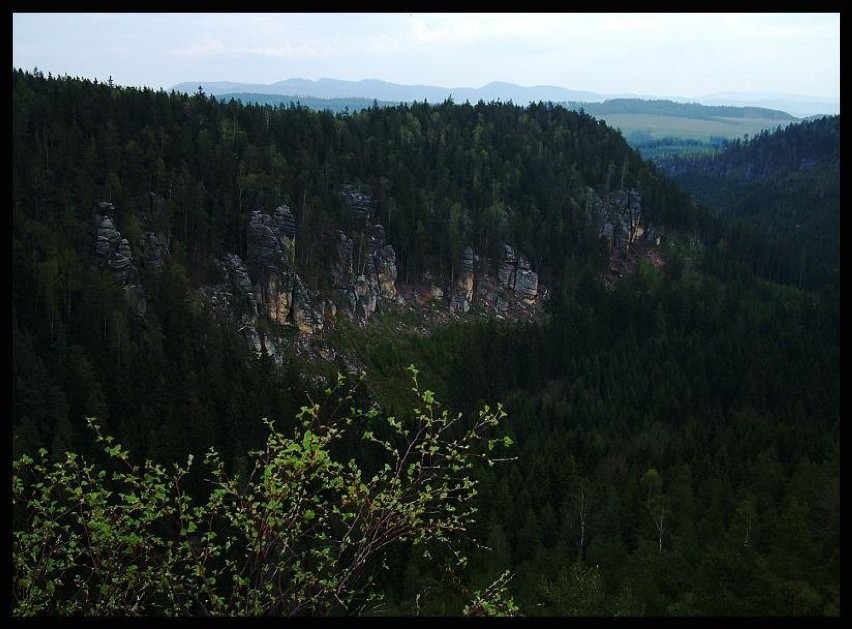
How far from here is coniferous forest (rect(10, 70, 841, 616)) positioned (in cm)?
1254

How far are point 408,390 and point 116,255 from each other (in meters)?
37.7

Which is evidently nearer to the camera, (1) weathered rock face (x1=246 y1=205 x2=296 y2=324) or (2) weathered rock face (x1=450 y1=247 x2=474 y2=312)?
(1) weathered rock face (x1=246 y1=205 x2=296 y2=324)

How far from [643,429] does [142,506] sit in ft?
236

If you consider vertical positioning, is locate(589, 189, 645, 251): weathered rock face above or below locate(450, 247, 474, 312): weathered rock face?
above

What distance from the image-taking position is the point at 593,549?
141 ft

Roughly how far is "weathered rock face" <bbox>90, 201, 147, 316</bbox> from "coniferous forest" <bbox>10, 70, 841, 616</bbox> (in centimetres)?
68

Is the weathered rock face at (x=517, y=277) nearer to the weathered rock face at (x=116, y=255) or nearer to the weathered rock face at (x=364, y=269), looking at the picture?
the weathered rock face at (x=364, y=269)

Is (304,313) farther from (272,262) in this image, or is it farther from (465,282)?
(465,282)

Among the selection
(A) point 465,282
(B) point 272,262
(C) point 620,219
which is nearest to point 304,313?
(B) point 272,262

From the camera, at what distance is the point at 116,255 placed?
85688mm

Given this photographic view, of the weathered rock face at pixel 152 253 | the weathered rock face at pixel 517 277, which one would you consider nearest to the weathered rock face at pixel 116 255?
the weathered rock face at pixel 152 253

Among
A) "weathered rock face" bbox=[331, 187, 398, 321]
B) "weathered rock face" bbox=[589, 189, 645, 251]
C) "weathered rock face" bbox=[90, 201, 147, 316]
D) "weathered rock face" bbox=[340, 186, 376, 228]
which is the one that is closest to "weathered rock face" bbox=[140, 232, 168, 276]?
"weathered rock face" bbox=[90, 201, 147, 316]

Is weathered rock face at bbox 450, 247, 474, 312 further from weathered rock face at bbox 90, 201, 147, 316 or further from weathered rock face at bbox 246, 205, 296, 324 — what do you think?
weathered rock face at bbox 90, 201, 147, 316
